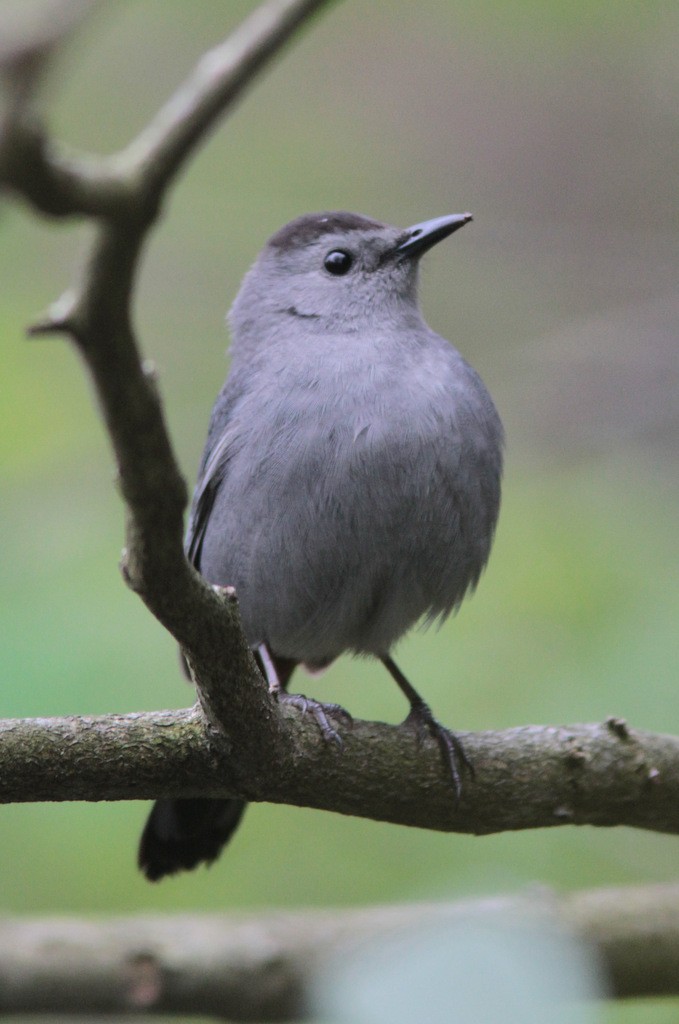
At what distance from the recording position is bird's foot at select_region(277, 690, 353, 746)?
3.45 metres

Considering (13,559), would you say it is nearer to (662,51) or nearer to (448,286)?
(448,286)

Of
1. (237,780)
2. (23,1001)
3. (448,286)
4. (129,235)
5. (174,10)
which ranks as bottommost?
(23,1001)

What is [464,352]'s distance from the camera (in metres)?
7.43

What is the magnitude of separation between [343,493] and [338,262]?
1305 millimetres

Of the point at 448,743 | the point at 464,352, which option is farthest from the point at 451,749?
the point at 464,352

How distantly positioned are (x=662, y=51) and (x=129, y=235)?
291 inches

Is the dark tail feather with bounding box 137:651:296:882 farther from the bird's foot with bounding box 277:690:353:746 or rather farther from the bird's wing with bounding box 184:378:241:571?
the bird's wing with bounding box 184:378:241:571

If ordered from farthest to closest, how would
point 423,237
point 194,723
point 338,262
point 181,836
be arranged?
point 338,262 → point 423,237 → point 181,836 → point 194,723

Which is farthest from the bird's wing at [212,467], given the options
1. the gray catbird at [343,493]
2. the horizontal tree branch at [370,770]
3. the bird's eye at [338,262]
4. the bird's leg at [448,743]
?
the horizontal tree branch at [370,770]

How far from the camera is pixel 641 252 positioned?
28.2 feet

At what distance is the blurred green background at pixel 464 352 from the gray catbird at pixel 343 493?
563 mm

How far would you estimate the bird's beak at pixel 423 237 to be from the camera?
4.46m

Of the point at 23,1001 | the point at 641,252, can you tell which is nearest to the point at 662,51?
the point at 641,252

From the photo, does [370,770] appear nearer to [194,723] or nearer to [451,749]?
[451,749]
